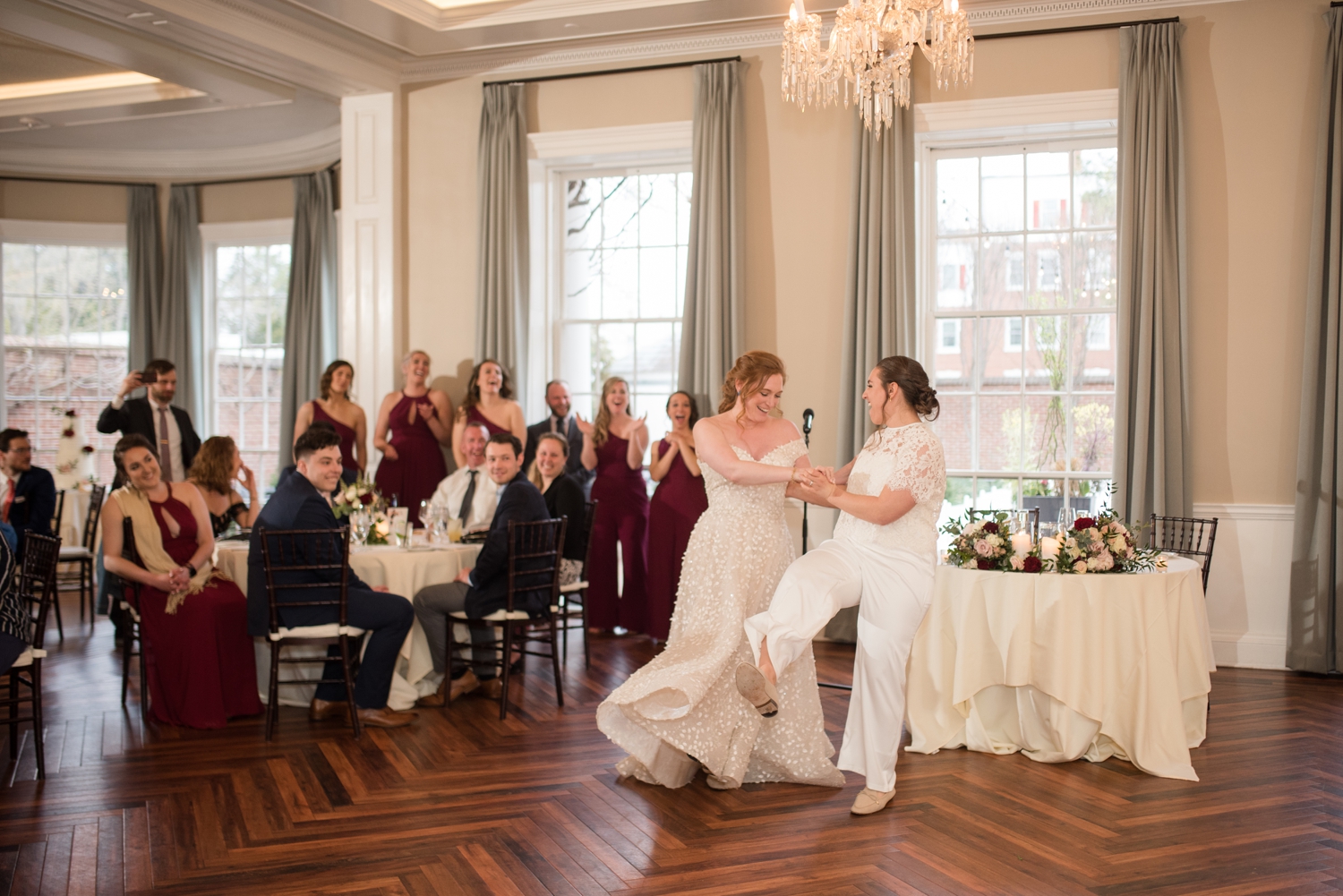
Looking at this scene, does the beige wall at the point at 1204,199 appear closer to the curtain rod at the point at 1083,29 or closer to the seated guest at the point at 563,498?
the curtain rod at the point at 1083,29

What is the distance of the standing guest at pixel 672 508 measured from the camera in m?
6.85

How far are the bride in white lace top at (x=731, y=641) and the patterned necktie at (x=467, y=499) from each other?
91.2 inches

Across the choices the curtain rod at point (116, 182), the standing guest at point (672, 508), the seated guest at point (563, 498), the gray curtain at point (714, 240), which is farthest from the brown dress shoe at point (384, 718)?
the curtain rod at point (116, 182)

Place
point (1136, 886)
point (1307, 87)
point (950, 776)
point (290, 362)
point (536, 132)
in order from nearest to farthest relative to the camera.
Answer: point (1136, 886), point (950, 776), point (1307, 87), point (536, 132), point (290, 362)

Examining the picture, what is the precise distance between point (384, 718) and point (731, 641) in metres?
1.90

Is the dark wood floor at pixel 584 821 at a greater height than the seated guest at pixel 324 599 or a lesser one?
lesser

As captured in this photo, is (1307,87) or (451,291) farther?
(451,291)

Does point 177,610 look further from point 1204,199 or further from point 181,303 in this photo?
point 1204,199

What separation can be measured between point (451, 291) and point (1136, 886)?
608 cm

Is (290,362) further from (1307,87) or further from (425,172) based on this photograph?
(1307,87)

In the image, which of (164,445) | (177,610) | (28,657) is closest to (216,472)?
(177,610)

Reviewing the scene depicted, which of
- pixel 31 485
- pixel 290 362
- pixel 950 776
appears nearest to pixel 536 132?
pixel 290 362

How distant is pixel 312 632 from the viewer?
4777mm

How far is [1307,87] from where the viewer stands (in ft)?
20.7
